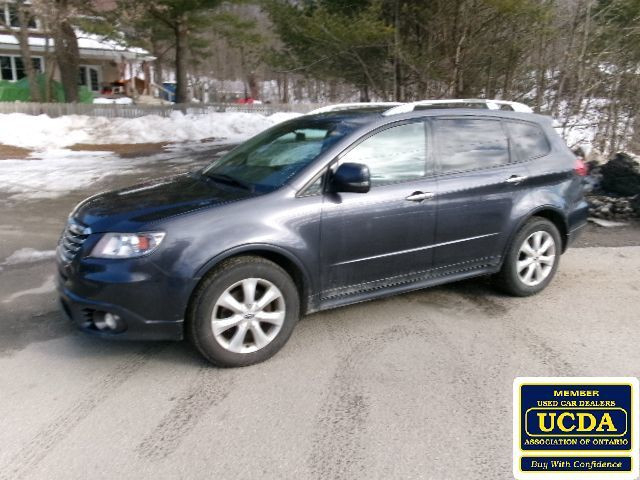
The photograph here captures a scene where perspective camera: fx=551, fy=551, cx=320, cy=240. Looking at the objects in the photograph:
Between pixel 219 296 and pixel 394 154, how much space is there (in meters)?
1.76

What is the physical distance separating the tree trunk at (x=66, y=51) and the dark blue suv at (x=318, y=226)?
1471 cm

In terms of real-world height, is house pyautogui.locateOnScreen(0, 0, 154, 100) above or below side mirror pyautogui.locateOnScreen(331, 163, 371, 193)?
above

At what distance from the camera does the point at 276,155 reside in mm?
4418

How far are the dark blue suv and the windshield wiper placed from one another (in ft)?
0.04

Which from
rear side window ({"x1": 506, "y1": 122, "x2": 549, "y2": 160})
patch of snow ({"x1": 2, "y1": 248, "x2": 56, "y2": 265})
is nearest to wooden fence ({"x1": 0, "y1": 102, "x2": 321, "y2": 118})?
patch of snow ({"x1": 2, "y1": 248, "x2": 56, "y2": 265})

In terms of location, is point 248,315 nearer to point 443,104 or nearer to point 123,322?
point 123,322

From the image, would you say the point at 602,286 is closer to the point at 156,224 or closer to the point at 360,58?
the point at 156,224

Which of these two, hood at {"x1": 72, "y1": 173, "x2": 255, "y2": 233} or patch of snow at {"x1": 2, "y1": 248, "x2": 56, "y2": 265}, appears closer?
hood at {"x1": 72, "y1": 173, "x2": 255, "y2": 233}

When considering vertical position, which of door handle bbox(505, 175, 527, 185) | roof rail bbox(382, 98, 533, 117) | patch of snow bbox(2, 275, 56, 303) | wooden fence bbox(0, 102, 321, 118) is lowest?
patch of snow bbox(2, 275, 56, 303)

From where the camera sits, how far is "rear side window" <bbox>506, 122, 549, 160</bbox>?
4.90m

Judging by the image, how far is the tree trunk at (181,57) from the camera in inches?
854

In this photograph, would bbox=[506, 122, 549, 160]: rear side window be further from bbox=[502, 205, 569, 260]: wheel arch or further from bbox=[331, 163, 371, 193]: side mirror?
bbox=[331, 163, 371, 193]: side mirror

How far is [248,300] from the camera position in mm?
3652

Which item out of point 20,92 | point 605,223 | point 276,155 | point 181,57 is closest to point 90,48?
point 20,92
